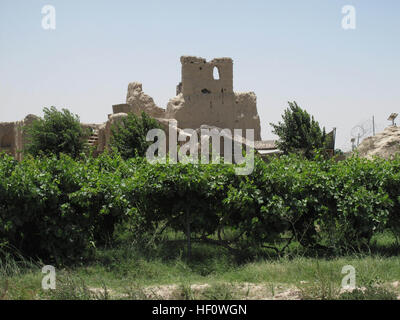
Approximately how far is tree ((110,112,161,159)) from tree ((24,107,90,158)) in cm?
174

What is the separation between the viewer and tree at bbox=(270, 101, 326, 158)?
1989 centimetres

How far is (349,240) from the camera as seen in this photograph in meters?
8.15

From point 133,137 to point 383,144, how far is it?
963 cm

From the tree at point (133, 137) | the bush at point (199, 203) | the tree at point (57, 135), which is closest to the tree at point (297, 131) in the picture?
the tree at point (133, 137)

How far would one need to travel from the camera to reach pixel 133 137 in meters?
17.3

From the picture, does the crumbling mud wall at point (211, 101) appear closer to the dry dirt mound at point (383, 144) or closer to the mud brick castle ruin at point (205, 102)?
the mud brick castle ruin at point (205, 102)

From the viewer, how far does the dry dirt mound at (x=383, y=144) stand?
1681 cm

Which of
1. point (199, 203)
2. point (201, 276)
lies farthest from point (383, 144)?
point (201, 276)

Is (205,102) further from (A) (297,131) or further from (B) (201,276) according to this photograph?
(B) (201,276)

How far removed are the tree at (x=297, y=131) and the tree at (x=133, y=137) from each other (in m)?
6.31

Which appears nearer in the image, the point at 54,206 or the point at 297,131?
the point at 54,206

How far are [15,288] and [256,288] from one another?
3202mm

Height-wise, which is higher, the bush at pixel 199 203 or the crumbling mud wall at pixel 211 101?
the crumbling mud wall at pixel 211 101

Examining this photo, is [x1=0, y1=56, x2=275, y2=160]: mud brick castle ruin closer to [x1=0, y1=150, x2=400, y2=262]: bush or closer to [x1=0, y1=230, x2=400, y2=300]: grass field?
[x1=0, y1=150, x2=400, y2=262]: bush
